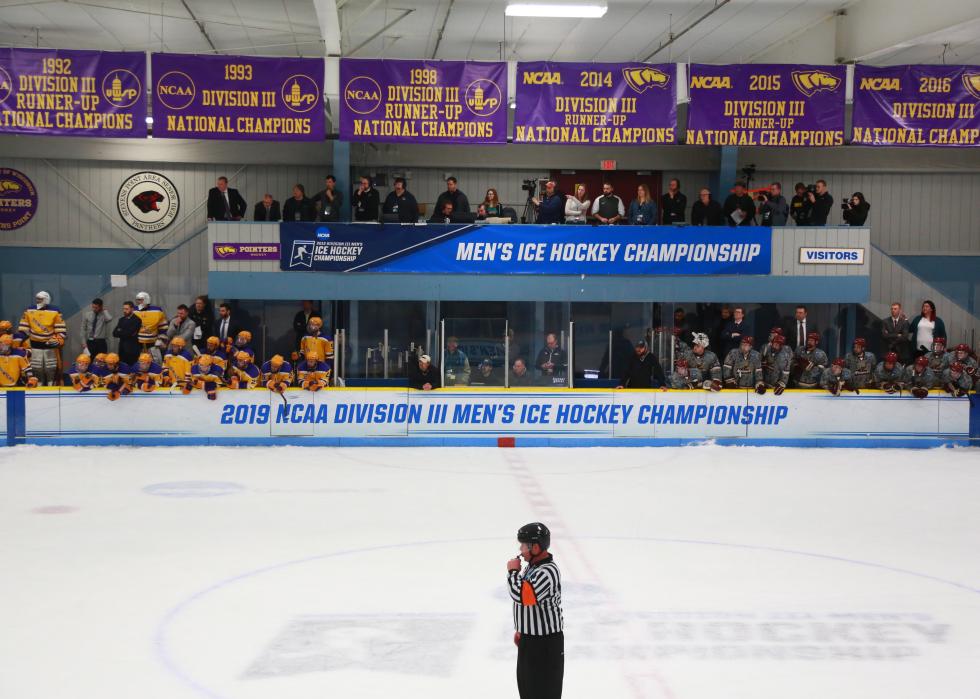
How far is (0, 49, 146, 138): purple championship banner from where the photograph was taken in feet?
47.0

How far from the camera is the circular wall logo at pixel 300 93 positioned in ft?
49.3

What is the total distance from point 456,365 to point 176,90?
5664mm

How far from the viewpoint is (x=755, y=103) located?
15469 mm

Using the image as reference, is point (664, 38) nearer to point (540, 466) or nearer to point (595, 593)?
point (540, 466)

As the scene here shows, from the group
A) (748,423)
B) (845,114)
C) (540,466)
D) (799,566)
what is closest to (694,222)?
(845,114)

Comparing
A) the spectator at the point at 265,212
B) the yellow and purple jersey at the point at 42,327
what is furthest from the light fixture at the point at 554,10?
the yellow and purple jersey at the point at 42,327

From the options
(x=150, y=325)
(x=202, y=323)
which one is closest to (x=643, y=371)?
(x=202, y=323)

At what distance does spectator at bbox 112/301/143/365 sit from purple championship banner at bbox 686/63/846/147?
8950 mm

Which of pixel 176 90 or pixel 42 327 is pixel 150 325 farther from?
pixel 176 90

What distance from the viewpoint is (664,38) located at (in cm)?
1795

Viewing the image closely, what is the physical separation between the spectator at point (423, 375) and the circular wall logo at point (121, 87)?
218 inches

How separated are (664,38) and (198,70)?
8.03 m

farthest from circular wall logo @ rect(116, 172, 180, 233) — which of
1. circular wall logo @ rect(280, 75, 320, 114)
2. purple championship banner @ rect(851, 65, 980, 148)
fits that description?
purple championship banner @ rect(851, 65, 980, 148)

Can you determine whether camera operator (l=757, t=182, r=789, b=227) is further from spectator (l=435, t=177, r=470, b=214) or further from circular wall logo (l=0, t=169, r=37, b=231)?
circular wall logo (l=0, t=169, r=37, b=231)
